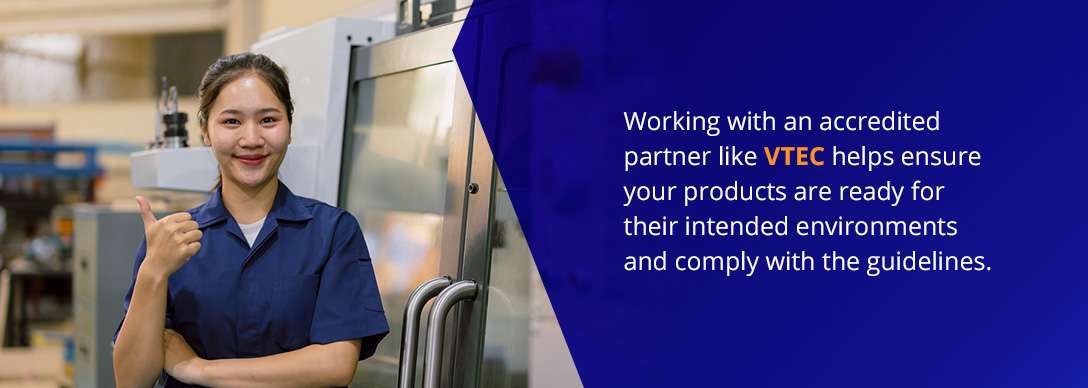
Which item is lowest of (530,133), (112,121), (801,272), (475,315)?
(475,315)

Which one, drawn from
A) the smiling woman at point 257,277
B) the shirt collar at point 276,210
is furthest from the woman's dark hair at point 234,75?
the shirt collar at point 276,210

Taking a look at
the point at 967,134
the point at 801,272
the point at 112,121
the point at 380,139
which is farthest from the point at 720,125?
the point at 112,121

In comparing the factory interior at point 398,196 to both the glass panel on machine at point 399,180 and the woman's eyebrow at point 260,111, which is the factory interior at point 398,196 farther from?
the woman's eyebrow at point 260,111

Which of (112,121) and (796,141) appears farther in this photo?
(112,121)

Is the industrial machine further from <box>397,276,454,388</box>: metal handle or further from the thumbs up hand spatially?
the thumbs up hand

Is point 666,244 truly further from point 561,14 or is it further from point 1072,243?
point 1072,243

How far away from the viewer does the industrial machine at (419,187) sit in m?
1.45

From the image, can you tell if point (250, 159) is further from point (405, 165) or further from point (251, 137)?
point (405, 165)

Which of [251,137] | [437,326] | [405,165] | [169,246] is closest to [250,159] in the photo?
[251,137]

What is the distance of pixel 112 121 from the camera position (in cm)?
641

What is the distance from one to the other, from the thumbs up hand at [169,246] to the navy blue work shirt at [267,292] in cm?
9

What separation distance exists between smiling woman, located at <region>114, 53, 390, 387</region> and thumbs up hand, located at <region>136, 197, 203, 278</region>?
24mm

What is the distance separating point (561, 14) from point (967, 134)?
679mm

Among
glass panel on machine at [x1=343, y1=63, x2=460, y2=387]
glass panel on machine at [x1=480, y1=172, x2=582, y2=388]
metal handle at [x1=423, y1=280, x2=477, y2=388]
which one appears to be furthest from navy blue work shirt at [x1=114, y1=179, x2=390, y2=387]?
glass panel on machine at [x1=343, y1=63, x2=460, y2=387]
